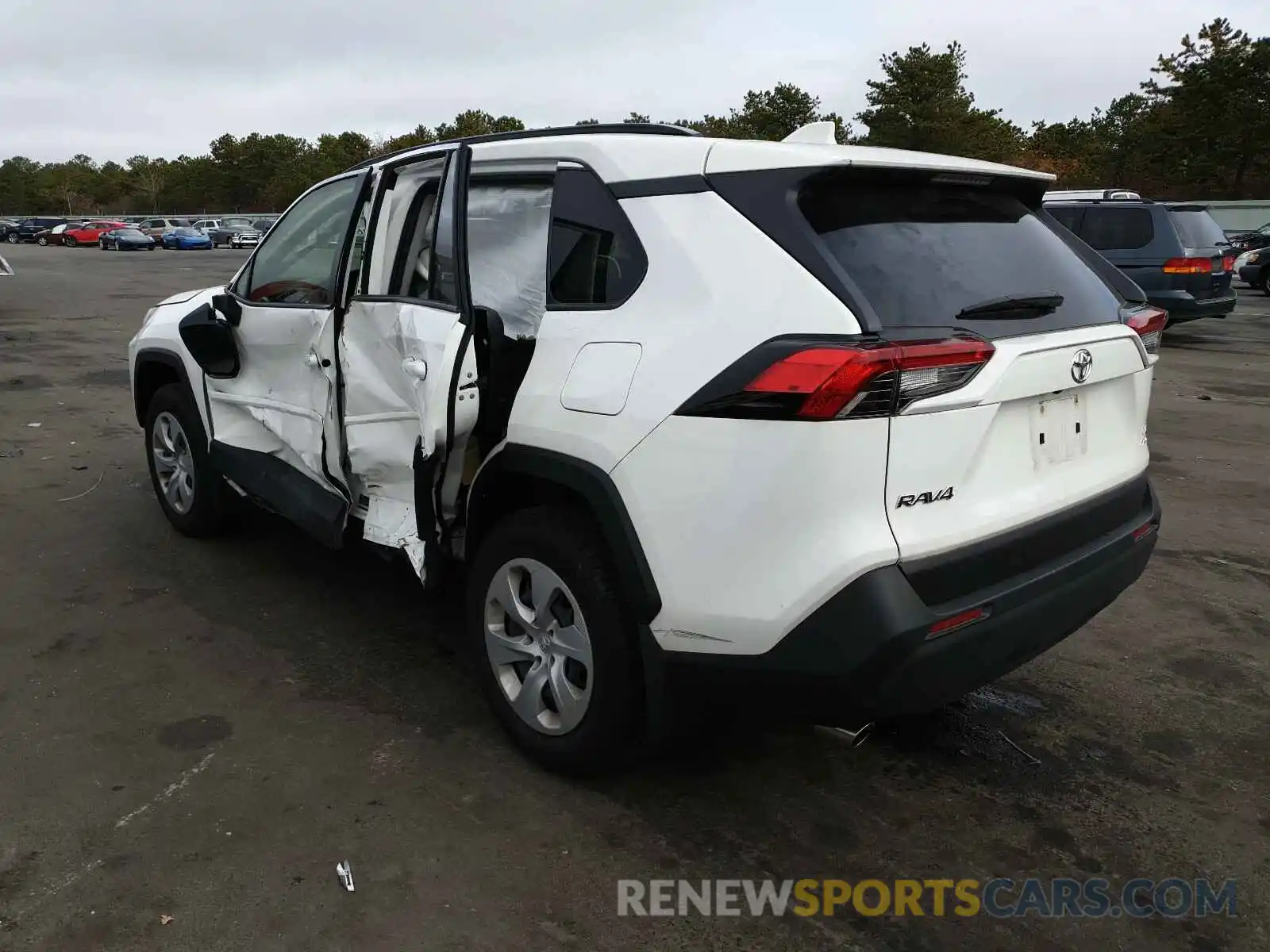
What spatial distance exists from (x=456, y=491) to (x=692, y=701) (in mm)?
1134

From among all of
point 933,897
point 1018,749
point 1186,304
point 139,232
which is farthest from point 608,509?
point 139,232

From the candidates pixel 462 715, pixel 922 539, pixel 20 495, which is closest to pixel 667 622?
pixel 922 539

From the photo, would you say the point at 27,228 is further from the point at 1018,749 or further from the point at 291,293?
the point at 1018,749

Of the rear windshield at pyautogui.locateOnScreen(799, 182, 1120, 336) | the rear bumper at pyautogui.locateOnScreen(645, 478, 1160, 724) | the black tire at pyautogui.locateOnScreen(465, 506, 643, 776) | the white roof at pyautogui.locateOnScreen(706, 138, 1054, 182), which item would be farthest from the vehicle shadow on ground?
the white roof at pyautogui.locateOnScreen(706, 138, 1054, 182)

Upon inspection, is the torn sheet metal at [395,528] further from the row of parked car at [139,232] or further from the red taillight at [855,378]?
the row of parked car at [139,232]

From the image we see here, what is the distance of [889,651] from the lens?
86.3 inches

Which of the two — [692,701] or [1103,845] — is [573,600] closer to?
[692,701]

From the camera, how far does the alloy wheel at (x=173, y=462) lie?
4.98 metres

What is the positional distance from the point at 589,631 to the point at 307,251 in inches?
92.5

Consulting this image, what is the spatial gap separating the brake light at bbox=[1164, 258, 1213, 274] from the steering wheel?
11.8 meters

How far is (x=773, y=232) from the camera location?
233 centimetres

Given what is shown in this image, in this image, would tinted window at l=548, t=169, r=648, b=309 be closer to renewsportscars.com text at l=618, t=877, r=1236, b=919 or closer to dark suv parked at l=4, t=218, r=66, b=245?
renewsportscars.com text at l=618, t=877, r=1236, b=919

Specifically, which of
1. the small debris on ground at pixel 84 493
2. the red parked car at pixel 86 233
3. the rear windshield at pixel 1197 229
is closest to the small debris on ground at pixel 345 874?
the small debris on ground at pixel 84 493

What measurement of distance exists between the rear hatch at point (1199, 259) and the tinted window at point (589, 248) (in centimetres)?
1196
